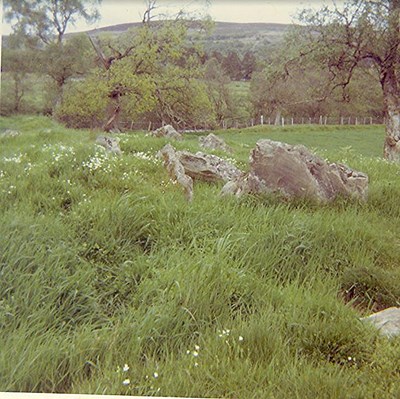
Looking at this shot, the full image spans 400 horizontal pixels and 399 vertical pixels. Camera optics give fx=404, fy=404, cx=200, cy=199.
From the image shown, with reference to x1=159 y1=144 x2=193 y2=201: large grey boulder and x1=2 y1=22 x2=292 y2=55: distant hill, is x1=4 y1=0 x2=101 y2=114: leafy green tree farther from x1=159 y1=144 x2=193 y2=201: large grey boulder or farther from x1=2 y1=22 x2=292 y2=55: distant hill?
x1=159 y1=144 x2=193 y2=201: large grey boulder

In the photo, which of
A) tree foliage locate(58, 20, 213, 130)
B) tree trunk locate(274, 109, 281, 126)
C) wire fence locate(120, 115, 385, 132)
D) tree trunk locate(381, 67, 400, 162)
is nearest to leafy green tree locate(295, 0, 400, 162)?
tree trunk locate(381, 67, 400, 162)

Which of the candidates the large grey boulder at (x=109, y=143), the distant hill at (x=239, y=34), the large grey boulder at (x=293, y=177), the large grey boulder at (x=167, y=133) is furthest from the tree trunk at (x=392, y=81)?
the large grey boulder at (x=109, y=143)

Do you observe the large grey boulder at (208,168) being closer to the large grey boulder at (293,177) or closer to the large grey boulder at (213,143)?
the large grey boulder at (213,143)

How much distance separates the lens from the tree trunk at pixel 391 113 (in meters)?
2.37

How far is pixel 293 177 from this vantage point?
258cm

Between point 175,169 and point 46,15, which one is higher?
point 46,15

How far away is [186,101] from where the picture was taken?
241 centimetres

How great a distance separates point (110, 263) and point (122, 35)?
129 cm

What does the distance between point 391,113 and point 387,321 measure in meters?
1.38

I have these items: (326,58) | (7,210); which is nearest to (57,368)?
(7,210)

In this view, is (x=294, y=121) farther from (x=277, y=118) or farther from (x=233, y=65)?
(x=233, y=65)

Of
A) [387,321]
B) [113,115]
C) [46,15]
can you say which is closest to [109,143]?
[113,115]

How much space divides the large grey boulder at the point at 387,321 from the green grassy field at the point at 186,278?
0.16ft

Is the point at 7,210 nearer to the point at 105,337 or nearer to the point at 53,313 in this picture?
the point at 53,313
